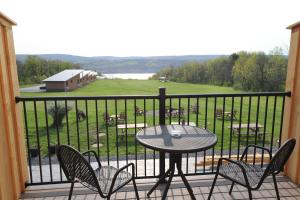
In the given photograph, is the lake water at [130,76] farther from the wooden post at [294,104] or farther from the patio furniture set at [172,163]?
the patio furniture set at [172,163]

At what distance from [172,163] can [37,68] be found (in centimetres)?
3956

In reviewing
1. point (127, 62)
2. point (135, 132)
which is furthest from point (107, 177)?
point (127, 62)

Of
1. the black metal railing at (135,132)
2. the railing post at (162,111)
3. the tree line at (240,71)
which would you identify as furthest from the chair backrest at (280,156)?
the tree line at (240,71)

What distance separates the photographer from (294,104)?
2.56 meters

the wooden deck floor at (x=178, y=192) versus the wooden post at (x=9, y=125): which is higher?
the wooden post at (x=9, y=125)

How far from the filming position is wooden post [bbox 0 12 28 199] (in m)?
1.98

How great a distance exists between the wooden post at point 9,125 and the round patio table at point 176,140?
122 centimetres

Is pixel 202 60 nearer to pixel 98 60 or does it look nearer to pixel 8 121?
pixel 98 60

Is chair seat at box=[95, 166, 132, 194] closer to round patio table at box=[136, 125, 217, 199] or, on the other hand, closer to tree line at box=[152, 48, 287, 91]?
round patio table at box=[136, 125, 217, 199]

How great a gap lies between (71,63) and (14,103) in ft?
148

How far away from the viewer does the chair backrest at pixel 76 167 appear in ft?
5.41

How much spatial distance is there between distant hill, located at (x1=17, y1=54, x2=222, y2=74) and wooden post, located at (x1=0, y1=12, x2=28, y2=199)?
1388 inches

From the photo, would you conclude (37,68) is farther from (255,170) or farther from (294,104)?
(255,170)

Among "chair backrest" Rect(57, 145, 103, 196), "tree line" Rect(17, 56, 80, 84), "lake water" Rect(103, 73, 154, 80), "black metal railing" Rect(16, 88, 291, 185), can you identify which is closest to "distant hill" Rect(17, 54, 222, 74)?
"lake water" Rect(103, 73, 154, 80)
